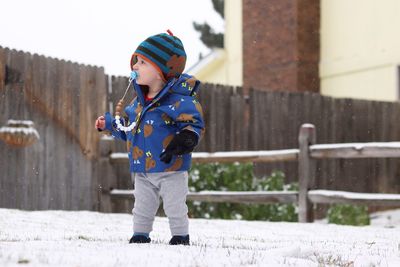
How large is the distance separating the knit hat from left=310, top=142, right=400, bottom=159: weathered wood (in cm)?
400

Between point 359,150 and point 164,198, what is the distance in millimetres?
4306

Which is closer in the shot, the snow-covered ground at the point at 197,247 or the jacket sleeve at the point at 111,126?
the snow-covered ground at the point at 197,247

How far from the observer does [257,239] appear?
5031 millimetres

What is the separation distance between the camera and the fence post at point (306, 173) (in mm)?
8266

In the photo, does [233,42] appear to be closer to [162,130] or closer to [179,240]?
[162,130]

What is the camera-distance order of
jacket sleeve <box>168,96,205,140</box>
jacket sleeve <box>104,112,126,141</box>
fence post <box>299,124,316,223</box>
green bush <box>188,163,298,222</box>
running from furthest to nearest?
green bush <box>188,163,298,222</box> < fence post <box>299,124,316,223</box> < jacket sleeve <box>104,112,126,141</box> < jacket sleeve <box>168,96,205,140</box>

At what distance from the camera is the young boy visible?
166 inches

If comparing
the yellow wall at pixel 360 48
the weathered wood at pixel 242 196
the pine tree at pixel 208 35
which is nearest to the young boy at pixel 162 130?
the weathered wood at pixel 242 196

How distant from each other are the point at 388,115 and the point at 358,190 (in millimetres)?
1821

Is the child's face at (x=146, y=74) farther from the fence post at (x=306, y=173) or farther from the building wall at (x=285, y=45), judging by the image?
the building wall at (x=285, y=45)

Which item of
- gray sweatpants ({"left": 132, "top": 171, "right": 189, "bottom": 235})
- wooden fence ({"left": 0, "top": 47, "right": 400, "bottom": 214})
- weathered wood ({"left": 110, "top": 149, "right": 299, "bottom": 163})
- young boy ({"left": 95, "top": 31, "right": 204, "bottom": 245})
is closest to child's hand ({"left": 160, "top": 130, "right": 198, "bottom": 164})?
young boy ({"left": 95, "top": 31, "right": 204, "bottom": 245})

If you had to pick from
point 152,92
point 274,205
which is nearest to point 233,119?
point 274,205

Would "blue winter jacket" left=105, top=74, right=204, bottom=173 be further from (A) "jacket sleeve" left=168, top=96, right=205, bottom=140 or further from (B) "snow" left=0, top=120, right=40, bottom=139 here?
(B) "snow" left=0, top=120, right=40, bottom=139

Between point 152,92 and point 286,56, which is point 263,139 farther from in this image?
point 152,92
